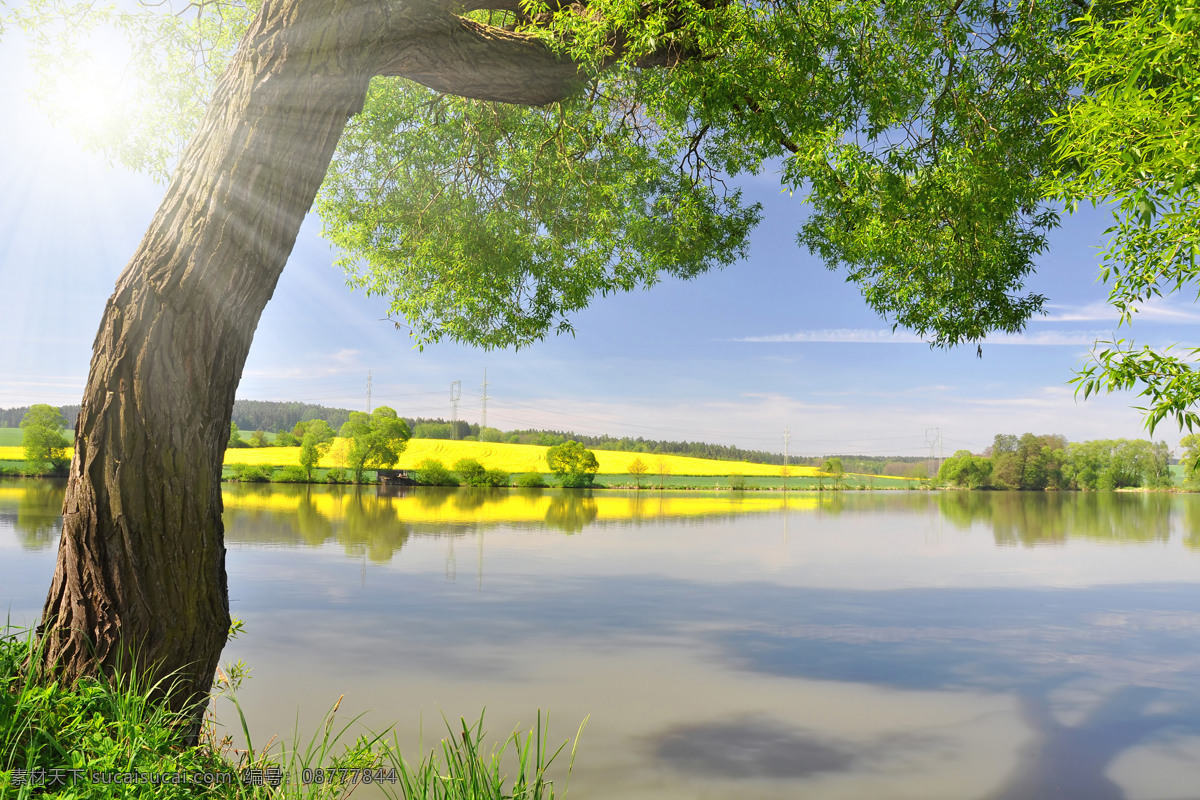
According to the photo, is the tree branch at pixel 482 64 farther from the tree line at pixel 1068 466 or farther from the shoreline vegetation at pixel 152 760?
the tree line at pixel 1068 466

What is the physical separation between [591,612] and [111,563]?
25.8 ft

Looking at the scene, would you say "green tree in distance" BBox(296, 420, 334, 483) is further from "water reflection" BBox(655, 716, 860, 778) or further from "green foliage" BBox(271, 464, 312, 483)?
"water reflection" BBox(655, 716, 860, 778)

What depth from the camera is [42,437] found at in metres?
41.8

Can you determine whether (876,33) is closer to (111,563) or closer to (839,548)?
(111,563)

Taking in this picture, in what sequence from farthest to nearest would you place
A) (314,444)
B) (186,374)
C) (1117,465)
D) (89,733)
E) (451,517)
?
(1117,465)
(314,444)
(451,517)
(186,374)
(89,733)

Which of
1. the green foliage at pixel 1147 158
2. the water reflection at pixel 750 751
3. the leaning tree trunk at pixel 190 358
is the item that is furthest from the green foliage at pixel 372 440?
the green foliage at pixel 1147 158

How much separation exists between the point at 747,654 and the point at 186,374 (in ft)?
24.4

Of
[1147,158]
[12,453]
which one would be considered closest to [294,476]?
[12,453]

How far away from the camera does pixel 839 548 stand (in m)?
18.6

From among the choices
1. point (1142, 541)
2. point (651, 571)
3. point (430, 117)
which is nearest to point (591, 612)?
point (651, 571)

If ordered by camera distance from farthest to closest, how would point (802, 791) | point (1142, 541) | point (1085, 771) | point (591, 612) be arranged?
point (1142, 541)
point (591, 612)
point (1085, 771)
point (802, 791)

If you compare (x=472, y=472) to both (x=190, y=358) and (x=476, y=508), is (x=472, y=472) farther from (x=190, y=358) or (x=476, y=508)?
(x=190, y=358)

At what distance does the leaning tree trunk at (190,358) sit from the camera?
12.3 ft

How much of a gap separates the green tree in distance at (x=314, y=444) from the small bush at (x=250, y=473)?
2.28 meters
